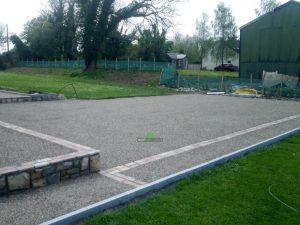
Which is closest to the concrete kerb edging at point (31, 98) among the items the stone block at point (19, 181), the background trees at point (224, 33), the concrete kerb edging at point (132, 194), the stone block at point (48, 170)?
the stone block at point (48, 170)

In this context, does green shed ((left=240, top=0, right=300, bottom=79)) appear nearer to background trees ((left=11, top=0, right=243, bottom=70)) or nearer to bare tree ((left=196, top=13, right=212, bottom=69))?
background trees ((left=11, top=0, right=243, bottom=70))

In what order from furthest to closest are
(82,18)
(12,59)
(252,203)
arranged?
(12,59), (82,18), (252,203)

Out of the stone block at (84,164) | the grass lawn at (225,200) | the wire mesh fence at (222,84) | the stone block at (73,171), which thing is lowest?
the grass lawn at (225,200)

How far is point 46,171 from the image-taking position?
14.6ft

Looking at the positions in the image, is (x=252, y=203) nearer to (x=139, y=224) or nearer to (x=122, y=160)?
(x=139, y=224)

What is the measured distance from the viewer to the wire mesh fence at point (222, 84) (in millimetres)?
19562

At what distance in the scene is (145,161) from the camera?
5.70 m

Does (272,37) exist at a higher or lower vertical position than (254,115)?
higher

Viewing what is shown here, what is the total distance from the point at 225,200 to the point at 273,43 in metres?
24.4

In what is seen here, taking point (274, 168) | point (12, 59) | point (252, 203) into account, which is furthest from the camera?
point (12, 59)

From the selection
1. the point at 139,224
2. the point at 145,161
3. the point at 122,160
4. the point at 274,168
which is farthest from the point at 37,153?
the point at 274,168

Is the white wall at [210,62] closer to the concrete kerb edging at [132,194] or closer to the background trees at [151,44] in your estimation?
the background trees at [151,44]

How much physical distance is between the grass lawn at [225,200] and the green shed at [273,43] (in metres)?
21.7

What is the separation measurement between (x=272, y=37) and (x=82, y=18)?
19.7 meters
